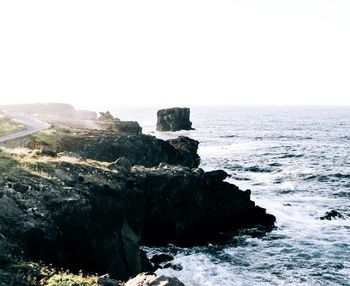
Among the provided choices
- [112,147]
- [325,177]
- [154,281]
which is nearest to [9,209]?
[154,281]

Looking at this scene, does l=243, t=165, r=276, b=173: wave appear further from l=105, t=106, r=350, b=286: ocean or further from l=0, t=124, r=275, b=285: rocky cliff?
l=0, t=124, r=275, b=285: rocky cliff

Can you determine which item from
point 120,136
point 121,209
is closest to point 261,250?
point 121,209

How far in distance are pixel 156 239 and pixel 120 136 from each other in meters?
26.9

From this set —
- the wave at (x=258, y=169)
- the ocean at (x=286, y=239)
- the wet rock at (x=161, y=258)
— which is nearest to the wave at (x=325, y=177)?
the ocean at (x=286, y=239)

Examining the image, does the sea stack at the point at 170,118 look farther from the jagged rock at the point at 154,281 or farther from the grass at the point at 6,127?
the jagged rock at the point at 154,281

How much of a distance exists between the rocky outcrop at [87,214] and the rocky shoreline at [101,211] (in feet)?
0.17

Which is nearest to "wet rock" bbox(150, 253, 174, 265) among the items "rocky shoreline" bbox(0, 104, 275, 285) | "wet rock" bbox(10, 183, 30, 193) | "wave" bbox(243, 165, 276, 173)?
"rocky shoreline" bbox(0, 104, 275, 285)

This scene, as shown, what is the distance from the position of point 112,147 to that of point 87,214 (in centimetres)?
3413

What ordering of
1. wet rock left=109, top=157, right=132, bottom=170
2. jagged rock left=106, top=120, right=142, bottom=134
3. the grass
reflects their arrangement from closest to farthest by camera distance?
wet rock left=109, top=157, right=132, bottom=170 → the grass → jagged rock left=106, top=120, right=142, bottom=134

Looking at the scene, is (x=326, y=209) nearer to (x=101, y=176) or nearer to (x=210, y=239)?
(x=210, y=239)

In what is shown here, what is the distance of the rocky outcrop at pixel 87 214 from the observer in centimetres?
2138

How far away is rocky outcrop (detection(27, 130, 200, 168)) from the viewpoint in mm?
53156

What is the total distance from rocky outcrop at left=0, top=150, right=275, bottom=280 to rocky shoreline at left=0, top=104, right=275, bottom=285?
0.05 metres

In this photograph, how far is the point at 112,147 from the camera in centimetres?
5859
